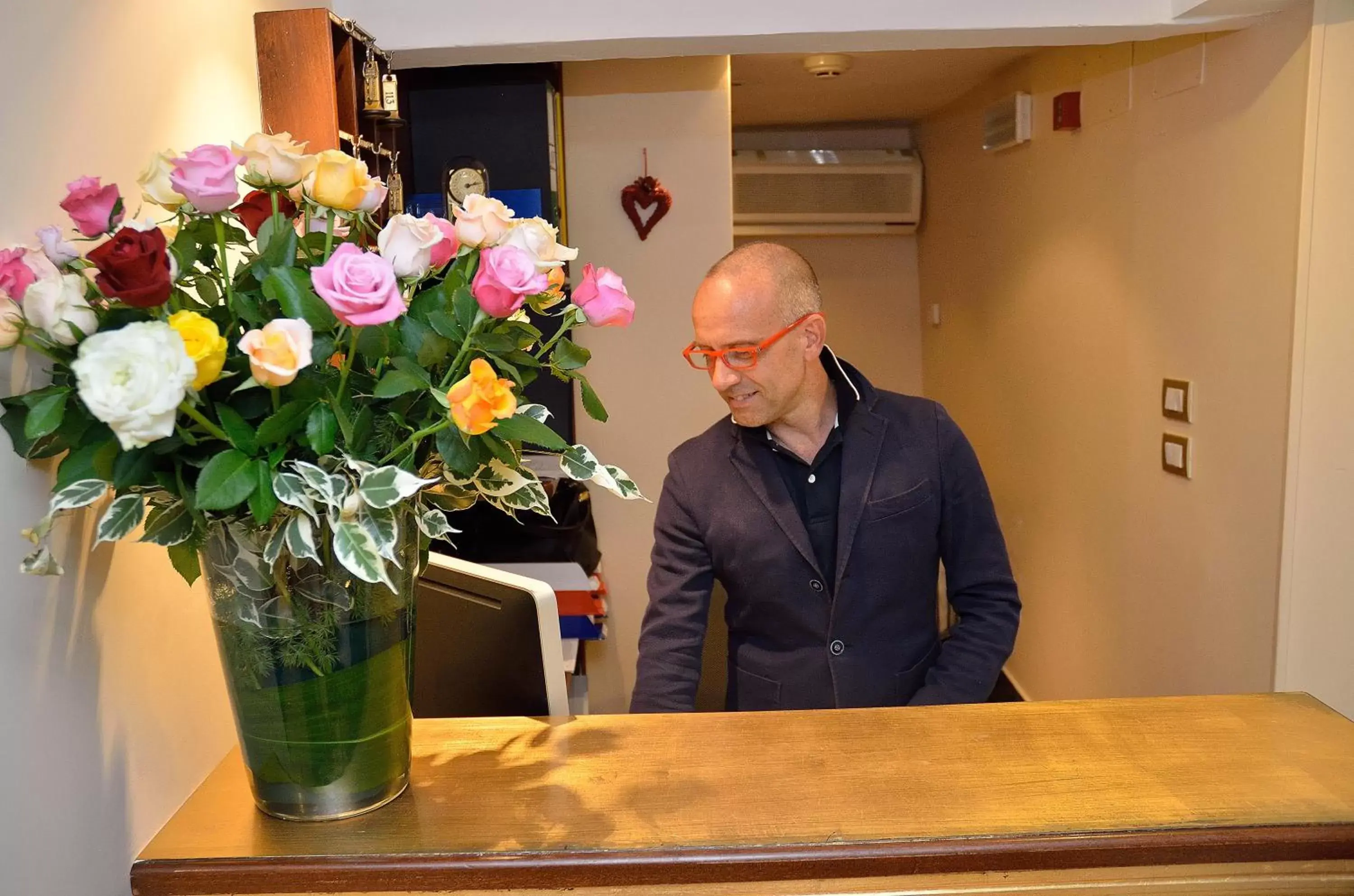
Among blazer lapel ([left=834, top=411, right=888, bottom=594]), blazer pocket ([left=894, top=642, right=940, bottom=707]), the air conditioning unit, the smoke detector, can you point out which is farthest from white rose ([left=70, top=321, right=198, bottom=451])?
the air conditioning unit

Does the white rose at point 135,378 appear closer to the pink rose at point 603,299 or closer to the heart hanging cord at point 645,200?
the pink rose at point 603,299

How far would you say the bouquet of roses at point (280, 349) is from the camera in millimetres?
853

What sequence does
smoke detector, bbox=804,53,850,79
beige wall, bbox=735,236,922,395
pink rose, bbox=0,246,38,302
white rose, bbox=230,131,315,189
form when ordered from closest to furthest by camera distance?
1. pink rose, bbox=0,246,38,302
2. white rose, bbox=230,131,315,189
3. smoke detector, bbox=804,53,850,79
4. beige wall, bbox=735,236,922,395

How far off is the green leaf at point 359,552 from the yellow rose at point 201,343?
159 millimetres

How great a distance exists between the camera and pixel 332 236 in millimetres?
1002

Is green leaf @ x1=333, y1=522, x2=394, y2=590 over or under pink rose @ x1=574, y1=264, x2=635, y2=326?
under

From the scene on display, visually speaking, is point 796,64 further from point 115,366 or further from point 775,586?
point 115,366

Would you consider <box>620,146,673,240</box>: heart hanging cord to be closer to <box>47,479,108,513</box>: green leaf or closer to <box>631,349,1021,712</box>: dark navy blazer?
<box>631,349,1021,712</box>: dark navy blazer

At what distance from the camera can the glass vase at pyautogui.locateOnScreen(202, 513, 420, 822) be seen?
98 cm

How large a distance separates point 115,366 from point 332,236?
0.91ft

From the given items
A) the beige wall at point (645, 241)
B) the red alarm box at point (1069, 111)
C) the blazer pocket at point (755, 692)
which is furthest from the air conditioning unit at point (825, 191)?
the blazer pocket at point (755, 692)

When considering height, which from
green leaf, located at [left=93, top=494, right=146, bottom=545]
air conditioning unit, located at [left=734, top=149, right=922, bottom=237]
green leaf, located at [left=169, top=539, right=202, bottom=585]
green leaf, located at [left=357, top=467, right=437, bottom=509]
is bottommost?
green leaf, located at [left=169, top=539, right=202, bottom=585]

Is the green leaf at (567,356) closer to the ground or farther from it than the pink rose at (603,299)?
closer to the ground

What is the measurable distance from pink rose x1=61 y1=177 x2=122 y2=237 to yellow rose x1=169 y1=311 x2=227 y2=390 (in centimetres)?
15
